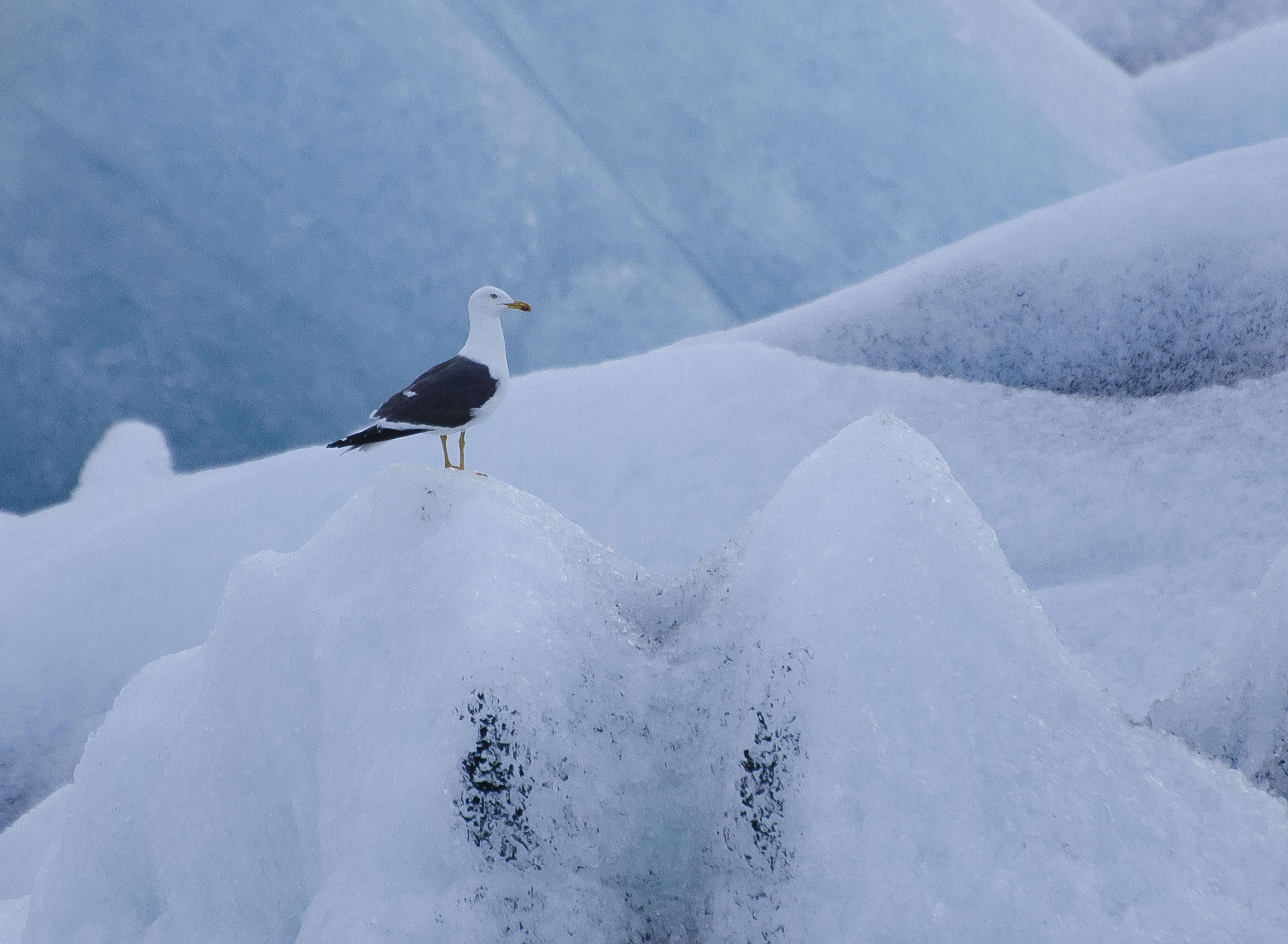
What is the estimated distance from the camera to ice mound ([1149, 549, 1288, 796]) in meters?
1.62

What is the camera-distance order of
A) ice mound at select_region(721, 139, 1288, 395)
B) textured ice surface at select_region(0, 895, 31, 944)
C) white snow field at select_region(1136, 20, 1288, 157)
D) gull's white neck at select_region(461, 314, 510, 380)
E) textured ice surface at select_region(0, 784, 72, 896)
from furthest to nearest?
white snow field at select_region(1136, 20, 1288, 157)
ice mound at select_region(721, 139, 1288, 395)
textured ice surface at select_region(0, 784, 72, 896)
textured ice surface at select_region(0, 895, 31, 944)
gull's white neck at select_region(461, 314, 510, 380)

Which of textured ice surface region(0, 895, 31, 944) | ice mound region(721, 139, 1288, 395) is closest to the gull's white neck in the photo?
textured ice surface region(0, 895, 31, 944)

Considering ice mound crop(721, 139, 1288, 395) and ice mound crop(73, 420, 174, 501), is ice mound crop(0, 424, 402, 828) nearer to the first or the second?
ice mound crop(73, 420, 174, 501)

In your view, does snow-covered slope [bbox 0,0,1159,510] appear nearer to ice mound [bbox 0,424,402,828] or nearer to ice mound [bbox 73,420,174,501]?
ice mound [bbox 73,420,174,501]

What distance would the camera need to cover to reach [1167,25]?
30.4ft

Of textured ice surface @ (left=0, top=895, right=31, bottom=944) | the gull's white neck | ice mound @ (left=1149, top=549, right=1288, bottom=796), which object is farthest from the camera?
textured ice surface @ (left=0, top=895, right=31, bottom=944)

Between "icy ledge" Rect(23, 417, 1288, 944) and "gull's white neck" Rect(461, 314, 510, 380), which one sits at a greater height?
"gull's white neck" Rect(461, 314, 510, 380)

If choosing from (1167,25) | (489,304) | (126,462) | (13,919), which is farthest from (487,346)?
(1167,25)

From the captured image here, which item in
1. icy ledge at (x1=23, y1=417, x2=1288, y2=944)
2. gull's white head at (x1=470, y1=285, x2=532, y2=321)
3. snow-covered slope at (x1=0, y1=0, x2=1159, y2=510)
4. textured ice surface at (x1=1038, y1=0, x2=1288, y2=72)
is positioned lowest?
icy ledge at (x1=23, y1=417, x2=1288, y2=944)

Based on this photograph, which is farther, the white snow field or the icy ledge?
the white snow field

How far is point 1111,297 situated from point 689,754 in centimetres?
256

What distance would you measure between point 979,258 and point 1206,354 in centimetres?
81

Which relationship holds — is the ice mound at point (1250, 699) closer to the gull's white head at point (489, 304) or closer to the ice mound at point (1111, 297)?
the gull's white head at point (489, 304)

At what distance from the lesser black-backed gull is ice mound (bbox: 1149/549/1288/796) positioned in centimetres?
132
